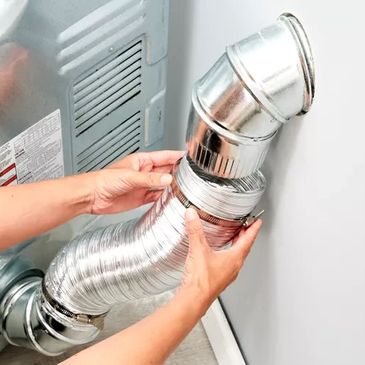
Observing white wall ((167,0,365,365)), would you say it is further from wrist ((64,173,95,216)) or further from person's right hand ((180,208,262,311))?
wrist ((64,173,95,216))

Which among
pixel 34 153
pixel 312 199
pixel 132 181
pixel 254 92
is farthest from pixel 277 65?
pixel 34 153

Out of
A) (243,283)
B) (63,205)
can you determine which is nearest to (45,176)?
(63,205)

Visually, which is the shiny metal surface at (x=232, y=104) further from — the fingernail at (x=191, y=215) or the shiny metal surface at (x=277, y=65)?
the fingernail at (x=191, y=215)

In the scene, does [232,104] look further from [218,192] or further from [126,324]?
[126,324]

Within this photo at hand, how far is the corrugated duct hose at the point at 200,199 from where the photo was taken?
0.72m

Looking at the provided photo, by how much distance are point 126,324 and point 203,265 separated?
0.52m

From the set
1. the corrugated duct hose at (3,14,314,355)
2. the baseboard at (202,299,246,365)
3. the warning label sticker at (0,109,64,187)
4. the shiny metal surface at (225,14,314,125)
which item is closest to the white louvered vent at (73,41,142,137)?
the warning label sticker at (0,109,64,187)

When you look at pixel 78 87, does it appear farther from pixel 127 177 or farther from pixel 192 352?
pixel 192 352

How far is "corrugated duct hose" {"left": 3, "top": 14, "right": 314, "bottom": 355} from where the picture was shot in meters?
0.72

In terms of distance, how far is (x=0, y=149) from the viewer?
2.86ft

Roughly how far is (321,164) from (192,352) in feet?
1.96

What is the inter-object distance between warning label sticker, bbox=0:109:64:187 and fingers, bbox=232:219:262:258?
0.30m

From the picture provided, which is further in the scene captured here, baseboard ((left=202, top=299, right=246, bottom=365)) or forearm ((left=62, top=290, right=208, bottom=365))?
baseboard ((left=202, top=299, right=246, bottom=365))

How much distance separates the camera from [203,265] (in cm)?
79
